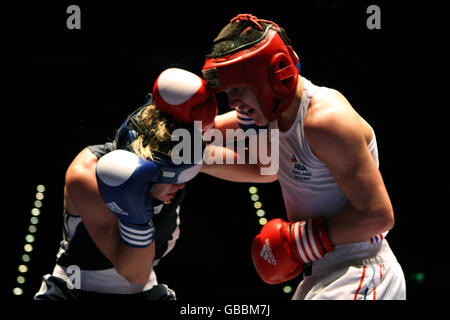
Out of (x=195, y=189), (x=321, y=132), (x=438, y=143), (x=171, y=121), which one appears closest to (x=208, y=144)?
(x=171, y=121)

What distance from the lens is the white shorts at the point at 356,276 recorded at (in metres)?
2.24

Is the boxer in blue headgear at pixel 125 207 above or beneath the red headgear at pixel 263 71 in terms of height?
beneath

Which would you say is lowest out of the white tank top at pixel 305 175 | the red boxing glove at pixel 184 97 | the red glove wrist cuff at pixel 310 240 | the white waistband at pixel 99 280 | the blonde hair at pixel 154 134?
the white waistband at pixel 99 280

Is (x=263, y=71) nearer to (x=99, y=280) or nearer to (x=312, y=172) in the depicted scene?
(x=312, y=172)

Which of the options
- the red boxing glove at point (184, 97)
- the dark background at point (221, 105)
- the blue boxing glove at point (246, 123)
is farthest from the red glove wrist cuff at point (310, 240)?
the dark background at point (221, 105)

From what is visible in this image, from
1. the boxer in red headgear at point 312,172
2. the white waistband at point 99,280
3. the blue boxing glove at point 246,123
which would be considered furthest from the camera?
the white waistband at point 99,280

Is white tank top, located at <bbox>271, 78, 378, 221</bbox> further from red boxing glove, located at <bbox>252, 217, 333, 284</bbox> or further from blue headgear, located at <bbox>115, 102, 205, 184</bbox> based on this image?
blue headgear, located at <bbox>115, 102, 205, 184</bbox>

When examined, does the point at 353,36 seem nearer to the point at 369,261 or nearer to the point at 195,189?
the point at 195,189

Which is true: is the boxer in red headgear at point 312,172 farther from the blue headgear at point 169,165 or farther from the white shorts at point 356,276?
the blue headgear at point 169,165

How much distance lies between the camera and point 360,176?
2.12 meters

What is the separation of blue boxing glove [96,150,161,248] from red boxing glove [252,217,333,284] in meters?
0.46

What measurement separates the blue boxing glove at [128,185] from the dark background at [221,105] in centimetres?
129

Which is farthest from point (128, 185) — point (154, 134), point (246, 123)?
point (246, 123)

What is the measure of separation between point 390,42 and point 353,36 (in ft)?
0.74
